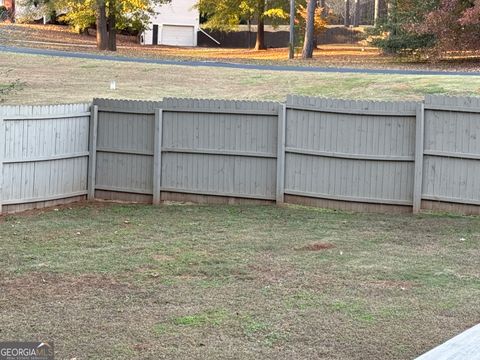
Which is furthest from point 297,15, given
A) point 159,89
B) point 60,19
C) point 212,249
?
point 212,249

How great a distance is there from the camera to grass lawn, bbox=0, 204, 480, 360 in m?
7.36

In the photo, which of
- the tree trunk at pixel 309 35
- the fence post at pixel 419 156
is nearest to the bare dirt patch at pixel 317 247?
the fence post at pixel 419 156

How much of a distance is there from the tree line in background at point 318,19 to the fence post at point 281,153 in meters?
23.9

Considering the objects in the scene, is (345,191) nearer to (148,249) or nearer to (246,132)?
(246,132)

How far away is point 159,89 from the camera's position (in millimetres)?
29531

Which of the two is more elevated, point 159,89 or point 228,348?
point 159,89

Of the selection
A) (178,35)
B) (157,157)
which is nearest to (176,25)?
A: (178,35)

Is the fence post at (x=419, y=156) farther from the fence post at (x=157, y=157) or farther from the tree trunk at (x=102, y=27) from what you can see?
the tree trunk at (x=102, y=27)

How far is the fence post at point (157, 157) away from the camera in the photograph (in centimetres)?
1570

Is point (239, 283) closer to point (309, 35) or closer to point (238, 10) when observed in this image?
point (309, 35)

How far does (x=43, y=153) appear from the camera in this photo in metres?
15.1

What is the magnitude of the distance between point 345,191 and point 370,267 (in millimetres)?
4743

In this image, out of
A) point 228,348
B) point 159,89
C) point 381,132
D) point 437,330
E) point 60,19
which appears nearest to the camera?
point 228,348

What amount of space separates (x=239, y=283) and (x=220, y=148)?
6.32m
